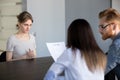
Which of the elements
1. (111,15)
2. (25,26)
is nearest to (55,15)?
(25,26)

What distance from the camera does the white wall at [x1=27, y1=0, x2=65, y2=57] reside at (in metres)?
4.52

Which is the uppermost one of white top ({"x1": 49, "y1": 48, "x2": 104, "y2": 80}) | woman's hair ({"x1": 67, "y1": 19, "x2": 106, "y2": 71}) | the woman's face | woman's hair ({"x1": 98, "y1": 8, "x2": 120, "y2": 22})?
woman's hair ({"x1": 98, "y1": 8, "x2": 120, "y2": 22})

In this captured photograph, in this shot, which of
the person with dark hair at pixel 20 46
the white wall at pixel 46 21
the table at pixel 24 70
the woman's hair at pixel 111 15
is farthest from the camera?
the white wall at pixel 46 21

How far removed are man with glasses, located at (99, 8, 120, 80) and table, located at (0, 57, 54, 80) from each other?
566mm

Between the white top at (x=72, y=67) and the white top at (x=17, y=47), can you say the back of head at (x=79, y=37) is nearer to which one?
the white top at (x=72, y=67)

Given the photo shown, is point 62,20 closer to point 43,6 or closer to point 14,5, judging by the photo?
point 43,6

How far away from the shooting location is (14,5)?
5.08 metres

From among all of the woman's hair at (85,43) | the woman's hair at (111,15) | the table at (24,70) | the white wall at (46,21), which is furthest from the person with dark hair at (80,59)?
the white wall at (46,21)

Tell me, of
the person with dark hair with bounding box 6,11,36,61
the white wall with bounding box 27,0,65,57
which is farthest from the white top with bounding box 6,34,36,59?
the white wall with bounding box 27,0,65,57

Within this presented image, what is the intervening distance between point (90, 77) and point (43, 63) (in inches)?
41.6

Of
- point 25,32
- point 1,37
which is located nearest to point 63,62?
point 25,32

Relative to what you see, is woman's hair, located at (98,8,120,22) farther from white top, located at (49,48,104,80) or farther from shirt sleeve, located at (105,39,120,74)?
white top, located at (49,48,104,80)

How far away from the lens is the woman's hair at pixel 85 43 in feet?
5.14

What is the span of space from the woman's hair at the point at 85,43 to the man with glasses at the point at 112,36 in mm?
67
